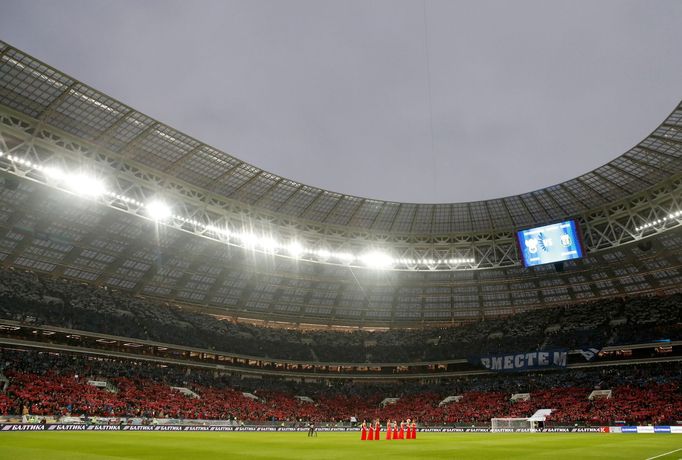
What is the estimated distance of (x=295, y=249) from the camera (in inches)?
1912

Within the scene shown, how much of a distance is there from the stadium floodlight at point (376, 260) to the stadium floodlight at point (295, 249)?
675 cm

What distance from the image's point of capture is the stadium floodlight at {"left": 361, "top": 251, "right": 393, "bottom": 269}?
167 feet

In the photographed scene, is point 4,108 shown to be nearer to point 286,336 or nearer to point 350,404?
point 286,336

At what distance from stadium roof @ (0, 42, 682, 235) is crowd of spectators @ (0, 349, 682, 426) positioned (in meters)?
18.8

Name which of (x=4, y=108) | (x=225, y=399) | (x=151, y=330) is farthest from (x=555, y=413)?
(x=4, y=108)

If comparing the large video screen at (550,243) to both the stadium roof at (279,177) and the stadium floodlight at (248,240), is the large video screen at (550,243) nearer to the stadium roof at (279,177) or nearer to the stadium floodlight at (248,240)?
the stadium roof at (279,177)

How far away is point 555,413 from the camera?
159 ft

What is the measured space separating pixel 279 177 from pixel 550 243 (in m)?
26.2

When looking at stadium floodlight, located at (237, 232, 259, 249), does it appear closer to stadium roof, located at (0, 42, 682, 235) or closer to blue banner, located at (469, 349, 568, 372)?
stadium roof, located at (0, 42, 682, 235)

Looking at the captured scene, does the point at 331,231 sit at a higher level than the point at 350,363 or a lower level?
higher

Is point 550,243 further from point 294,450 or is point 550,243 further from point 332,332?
point 294,450

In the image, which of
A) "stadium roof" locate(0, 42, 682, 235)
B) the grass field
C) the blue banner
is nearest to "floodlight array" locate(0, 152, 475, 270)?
"stadium roof" locate(0, 42, 682, 235)

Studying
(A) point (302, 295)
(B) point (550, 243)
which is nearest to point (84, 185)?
(A) point (302, 295)

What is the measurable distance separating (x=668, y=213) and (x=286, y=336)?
48.0 meters
